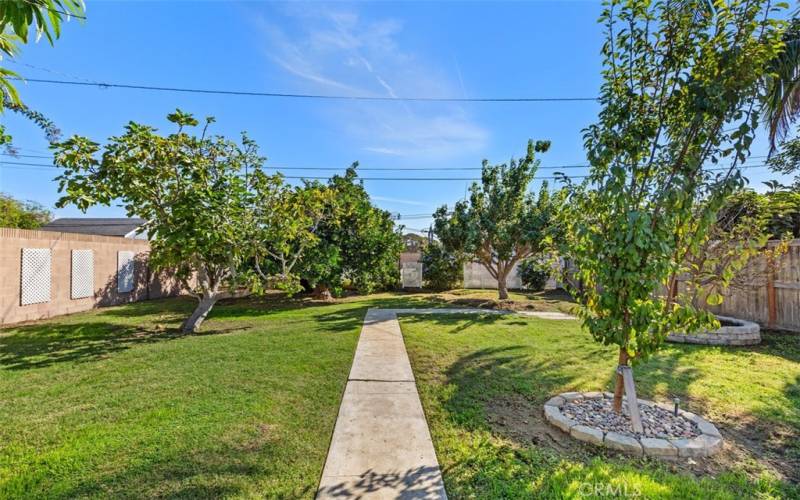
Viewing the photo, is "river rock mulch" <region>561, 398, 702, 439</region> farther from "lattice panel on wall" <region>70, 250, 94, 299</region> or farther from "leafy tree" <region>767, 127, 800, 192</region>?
"lattice panel on wall" <region>70, 250, 94, 299</region>

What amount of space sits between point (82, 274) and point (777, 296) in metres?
17.1

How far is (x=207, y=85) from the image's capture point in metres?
10.9

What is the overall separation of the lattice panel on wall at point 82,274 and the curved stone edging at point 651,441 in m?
12.8

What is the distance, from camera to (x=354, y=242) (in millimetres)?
12734

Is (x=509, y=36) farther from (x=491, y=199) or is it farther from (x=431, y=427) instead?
(x=431, y=427)

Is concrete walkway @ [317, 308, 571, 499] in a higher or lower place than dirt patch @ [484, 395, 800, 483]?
higher

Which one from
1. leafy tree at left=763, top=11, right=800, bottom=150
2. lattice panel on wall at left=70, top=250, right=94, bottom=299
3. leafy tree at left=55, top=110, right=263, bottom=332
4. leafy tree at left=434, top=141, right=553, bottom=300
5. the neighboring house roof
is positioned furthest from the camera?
the neighboring house roof

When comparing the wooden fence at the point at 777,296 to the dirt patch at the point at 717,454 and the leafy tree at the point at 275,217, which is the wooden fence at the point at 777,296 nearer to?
the dirt patch at the point at 717,454

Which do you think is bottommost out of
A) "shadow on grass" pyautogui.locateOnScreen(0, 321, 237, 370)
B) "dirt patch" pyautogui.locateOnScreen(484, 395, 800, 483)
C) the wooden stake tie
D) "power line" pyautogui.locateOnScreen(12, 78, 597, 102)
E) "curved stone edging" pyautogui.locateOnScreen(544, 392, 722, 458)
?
"dirt patch" pyautogui.locateOnScreen(484, 395, 800, 483)

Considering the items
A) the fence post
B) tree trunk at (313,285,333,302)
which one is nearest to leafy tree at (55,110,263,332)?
tree trunk at (313,285,333,302)

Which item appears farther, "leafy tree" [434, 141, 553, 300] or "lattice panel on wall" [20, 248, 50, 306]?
"leafy tree" [434, 141, 553, 300]

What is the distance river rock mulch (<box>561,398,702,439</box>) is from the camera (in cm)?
308

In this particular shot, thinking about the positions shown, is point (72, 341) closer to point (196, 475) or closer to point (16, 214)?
point (196, 475)

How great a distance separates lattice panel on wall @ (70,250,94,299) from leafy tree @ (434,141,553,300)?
11026 mm
